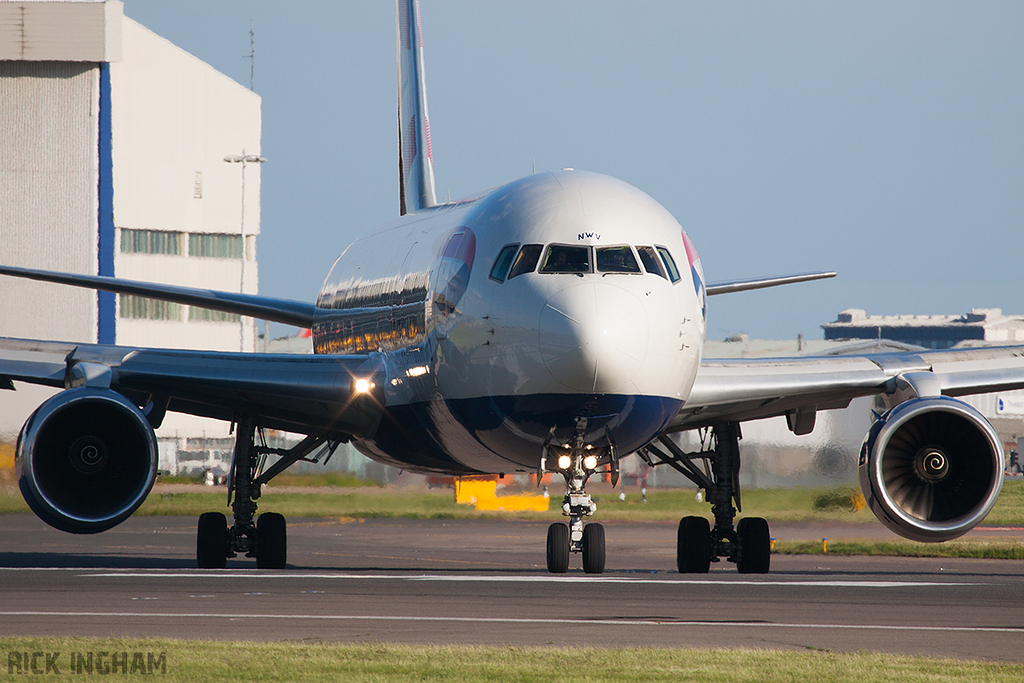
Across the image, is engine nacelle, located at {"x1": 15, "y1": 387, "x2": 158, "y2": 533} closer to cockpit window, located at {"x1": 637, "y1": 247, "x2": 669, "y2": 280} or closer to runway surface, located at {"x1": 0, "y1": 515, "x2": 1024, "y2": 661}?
runway surface, located at {"x1": 0, "y1": 515, "x2": 1024, "y2": 661}

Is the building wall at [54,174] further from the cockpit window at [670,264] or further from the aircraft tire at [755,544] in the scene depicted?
the cockpit window at [670,264]

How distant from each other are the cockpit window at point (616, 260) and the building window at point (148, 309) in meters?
51.6

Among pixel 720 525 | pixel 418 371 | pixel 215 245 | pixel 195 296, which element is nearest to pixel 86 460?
pixel 418 371

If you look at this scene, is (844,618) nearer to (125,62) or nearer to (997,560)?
(997,560)

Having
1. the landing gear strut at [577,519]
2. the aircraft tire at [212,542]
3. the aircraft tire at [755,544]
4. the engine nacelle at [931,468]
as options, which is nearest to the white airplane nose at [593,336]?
the landing gear strut at [577,519]

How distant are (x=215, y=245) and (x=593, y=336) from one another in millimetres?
55302

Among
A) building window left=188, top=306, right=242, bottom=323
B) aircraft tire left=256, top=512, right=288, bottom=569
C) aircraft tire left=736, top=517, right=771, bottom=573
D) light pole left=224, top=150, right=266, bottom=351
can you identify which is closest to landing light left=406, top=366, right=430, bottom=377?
aircraft tire left=256, top=512, right=288, bottom=569

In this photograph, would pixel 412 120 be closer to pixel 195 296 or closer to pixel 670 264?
pixel 195 296

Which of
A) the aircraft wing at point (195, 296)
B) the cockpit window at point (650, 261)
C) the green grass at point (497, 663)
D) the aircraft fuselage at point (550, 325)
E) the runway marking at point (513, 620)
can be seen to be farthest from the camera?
the aircraft wing at point (195, 296)

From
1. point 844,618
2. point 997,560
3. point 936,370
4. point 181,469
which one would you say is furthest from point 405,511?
point 181,469

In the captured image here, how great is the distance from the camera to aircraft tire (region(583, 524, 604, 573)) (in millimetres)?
15773

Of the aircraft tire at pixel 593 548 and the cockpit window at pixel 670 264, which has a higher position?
the cockpit window at pixel 670 264

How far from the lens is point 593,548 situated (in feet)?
51.9

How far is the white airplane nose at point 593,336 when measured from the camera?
13148 mm
